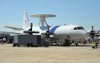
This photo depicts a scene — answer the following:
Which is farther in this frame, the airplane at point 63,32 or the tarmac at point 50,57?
the airplane at point 63,32

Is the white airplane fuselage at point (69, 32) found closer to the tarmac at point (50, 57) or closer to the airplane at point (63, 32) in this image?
the airplane at point (63, 32)

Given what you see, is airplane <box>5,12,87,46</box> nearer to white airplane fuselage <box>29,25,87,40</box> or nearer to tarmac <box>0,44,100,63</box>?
white airplane fuselage <box>29,25,87,40</box>

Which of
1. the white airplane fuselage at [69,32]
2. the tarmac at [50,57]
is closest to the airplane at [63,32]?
the white airplane fuselage at [69,32]

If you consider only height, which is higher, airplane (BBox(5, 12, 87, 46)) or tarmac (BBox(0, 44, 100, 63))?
airplane (BBox(5, 12, 87, 46))

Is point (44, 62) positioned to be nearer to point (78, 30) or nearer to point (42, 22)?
point (78, 30)

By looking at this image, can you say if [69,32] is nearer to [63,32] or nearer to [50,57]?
[63,32]

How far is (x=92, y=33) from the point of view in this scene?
217 ft

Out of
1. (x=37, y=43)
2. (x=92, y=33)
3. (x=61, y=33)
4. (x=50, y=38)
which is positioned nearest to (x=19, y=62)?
(x=37, y=43)

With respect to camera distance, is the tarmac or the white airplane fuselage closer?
the tarmac

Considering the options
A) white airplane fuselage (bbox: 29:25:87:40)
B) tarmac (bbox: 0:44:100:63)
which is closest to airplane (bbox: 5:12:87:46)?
white airplane fuselage (bbox: 29:25:87:40)

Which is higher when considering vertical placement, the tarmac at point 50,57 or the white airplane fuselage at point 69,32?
the white airplane fuselage at point 69,32

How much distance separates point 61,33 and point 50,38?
481 cm

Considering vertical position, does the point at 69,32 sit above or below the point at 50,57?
above

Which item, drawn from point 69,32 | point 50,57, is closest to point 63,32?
point 69,32
